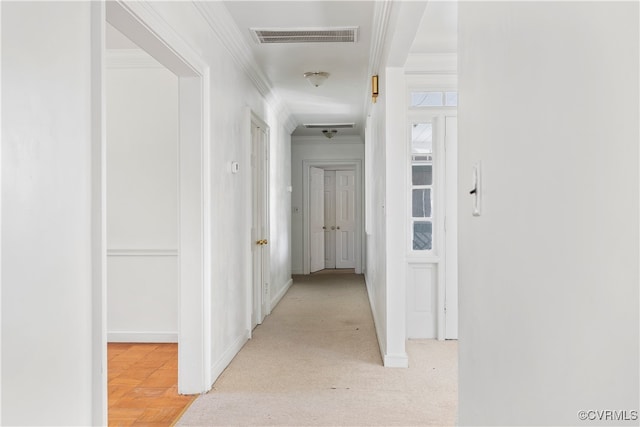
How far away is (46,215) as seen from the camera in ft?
5.26

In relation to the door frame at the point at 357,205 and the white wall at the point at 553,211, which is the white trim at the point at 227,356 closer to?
the white wall at the point at 553,211

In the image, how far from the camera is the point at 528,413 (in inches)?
32.1

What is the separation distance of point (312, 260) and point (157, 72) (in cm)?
528

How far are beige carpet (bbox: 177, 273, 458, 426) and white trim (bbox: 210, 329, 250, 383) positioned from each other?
5cm

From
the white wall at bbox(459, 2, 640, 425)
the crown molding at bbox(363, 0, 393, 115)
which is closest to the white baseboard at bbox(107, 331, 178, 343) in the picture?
the crown molding at bbox(363, 0, 393, 115)

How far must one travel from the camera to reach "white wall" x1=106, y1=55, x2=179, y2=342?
443 centimetres

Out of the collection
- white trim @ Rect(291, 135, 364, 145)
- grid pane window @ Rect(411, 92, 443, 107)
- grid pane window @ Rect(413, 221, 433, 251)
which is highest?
white trim @ Rect(291, 135, 364, 145)

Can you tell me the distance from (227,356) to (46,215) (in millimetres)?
2354

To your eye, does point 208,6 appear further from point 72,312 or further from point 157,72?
point 72,312

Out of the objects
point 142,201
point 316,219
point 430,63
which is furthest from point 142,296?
point 316,219

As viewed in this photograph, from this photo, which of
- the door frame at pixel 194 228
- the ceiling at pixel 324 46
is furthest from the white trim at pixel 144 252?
the ceiling at pixel 324 46

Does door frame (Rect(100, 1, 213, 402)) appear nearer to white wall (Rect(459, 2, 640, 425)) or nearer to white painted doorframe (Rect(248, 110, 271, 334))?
white painted doorframe (Rect(248, 110, 271, 334))

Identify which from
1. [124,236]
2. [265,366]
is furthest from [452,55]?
[124,236]

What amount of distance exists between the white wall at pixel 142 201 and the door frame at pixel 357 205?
4691mm
